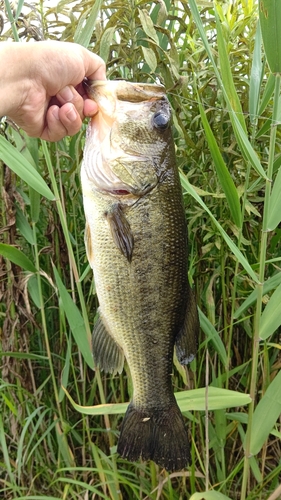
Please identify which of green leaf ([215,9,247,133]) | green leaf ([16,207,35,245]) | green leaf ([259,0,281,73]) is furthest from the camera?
green leaf ([16,207,35,245])

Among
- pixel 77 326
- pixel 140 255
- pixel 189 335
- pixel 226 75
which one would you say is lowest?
pixel 77 326

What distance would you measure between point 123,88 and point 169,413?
929mm

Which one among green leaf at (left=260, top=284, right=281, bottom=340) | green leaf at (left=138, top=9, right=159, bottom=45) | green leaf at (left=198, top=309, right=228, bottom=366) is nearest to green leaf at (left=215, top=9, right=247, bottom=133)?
green leaf at (left=138, top=9, right=159, bottom=45)

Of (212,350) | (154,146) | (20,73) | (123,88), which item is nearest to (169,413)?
(212,350)

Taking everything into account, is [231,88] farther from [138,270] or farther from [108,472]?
[108,472]

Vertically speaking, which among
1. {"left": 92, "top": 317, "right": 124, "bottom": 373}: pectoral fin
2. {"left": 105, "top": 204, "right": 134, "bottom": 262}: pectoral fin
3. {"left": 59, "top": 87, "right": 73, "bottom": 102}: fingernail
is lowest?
{"left": 92, "top": 317, "right": 124, "bottom": 373}: pectoral fin

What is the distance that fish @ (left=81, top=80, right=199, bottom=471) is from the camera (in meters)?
1.27

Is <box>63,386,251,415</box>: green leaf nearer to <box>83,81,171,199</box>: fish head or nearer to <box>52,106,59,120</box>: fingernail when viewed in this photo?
<box>83,81,171,199</box>: fish head

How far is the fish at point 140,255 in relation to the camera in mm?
1271

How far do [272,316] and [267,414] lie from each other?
0.31 metres

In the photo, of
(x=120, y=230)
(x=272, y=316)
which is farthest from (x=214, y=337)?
(x=120, y=230)

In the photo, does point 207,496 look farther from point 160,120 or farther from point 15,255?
point 160,120

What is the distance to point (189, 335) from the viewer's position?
53.4 inches

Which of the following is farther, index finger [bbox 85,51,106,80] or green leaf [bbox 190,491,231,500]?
green leaf [bbox 190,491,231,500]
